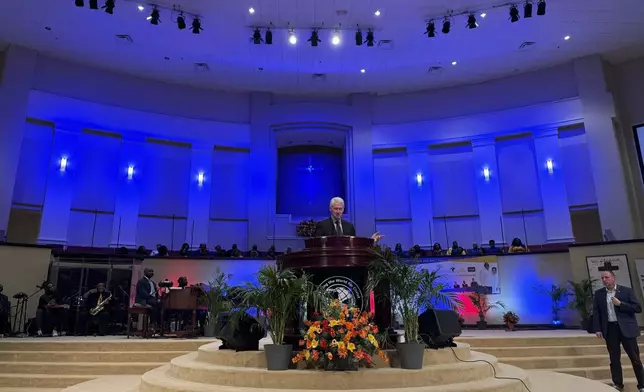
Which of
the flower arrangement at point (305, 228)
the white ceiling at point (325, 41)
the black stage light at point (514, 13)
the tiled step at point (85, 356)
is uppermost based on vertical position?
the white ceiling at point (325, 41)

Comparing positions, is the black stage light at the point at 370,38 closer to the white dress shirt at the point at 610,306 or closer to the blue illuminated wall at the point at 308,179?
the blue illuminated wall at the point at 308,179

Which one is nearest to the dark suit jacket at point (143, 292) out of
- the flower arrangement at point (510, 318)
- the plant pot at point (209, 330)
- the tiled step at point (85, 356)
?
the plant pot at point (209, 330)

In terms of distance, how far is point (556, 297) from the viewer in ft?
31.2

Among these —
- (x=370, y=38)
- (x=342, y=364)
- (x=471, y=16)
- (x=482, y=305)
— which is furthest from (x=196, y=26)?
(x=342, y=364)

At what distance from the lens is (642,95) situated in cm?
1354

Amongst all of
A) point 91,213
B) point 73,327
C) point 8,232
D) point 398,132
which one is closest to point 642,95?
point 398,132

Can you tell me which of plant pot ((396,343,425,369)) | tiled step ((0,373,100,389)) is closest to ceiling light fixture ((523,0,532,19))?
plant pot ((396,343,425,369))

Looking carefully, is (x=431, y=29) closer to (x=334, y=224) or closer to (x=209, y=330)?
(x=334, y=224)

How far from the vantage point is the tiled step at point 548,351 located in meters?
6.53

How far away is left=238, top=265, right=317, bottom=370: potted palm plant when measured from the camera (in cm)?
388

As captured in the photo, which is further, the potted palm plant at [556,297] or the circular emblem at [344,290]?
the potted palm plant at [556,297]

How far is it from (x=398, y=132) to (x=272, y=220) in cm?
547

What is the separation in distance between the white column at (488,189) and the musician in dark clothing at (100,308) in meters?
11.2

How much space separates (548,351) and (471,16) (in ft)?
27.7
